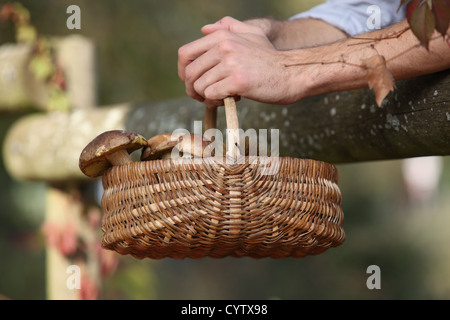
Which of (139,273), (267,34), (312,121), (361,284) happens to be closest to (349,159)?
(312,121)

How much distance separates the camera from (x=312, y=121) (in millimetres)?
1559

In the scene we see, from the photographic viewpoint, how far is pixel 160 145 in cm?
109

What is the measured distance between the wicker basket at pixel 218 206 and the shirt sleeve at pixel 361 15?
0.63 meters

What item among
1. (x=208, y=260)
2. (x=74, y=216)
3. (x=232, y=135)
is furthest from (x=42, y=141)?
(x=208, y=260)

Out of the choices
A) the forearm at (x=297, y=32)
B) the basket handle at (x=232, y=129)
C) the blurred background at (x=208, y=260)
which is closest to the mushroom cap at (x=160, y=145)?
the basket handle at (x=232, y=129)

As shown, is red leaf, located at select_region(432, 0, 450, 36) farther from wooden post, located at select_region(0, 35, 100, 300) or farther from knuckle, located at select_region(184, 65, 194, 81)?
wooden post, located at select_region(0, 35, 100, 300)

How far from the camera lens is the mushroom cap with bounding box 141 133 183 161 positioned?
1.08m

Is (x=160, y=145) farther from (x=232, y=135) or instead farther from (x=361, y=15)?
(x=361, y=15)

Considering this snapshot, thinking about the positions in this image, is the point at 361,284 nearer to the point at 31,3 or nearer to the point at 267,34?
the point at 31,3

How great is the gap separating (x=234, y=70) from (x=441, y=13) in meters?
0.39

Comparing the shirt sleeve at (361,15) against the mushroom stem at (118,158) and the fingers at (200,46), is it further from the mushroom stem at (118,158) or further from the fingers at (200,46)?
the mushroom stem at (118,158)

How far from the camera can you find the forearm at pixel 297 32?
4.53 feet

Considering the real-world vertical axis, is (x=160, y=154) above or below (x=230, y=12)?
below
